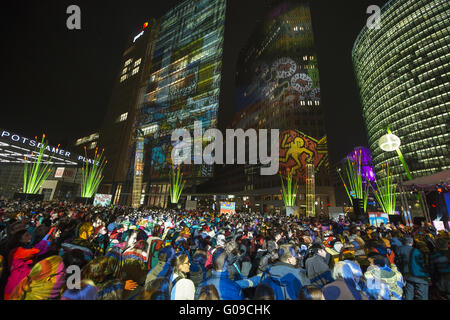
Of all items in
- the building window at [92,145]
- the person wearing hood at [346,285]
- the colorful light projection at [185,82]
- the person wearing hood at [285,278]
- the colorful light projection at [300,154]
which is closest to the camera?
the person wearing hood at [346,285]

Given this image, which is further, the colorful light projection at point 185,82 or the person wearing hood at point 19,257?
the colorful light projection at point 185,82

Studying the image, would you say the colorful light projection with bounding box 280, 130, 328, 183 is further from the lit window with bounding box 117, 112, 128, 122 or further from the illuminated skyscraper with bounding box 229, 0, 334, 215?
the lit window with bounding box 117, 112, 128, 122

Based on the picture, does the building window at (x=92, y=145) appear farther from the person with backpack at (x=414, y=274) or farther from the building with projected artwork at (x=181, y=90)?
the person with backpack at (x=414, y=274)

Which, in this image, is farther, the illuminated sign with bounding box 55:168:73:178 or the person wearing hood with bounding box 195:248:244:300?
the illuminated sign with bounding box 55:168:73:178

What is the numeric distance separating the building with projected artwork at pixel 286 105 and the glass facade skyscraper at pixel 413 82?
2483cm

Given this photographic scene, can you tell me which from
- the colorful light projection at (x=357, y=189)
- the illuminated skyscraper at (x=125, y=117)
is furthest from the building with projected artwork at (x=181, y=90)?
the colorful light projection at (x=357, y=189)

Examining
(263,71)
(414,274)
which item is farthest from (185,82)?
(414,274)

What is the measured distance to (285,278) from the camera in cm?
307

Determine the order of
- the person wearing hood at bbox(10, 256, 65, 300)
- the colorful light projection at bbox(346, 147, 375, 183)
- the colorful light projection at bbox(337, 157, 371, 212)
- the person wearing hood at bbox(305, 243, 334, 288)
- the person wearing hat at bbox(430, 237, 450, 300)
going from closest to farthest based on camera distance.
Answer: the person wearing hood at bbox(10, 256, 65, 300) < the person wearing hood at bbox(305, 243, 334, 288) < the person wearing hat at bbox(430, 237, 450, 300) < the colorful light projection at bbox(337, 157, 371, 212) < the colorful light projection at bbox(346, 147, 375, 183)

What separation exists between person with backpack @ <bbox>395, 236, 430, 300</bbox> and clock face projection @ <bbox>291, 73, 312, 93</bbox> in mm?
59886

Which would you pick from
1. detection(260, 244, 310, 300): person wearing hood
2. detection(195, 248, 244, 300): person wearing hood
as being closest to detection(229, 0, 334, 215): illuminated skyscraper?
detection(260, 244, 310, 300): person wearing hood

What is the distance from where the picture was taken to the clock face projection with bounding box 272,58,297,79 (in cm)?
6091

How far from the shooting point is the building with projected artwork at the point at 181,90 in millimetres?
44953

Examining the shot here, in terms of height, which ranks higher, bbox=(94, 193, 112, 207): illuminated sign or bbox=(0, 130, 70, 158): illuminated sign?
bbox=(0, 130, 70, 158): illuminated sign
